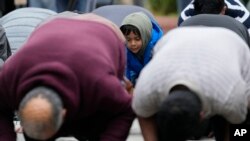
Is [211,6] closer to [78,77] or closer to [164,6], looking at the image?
[78,77]

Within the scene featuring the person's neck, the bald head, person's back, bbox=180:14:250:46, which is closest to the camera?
the bald head

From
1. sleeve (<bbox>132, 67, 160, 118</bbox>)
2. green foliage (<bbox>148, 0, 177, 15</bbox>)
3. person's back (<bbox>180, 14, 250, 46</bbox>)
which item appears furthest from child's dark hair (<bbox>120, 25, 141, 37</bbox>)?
green foliage (<bbox>148, 0, 177, 15</bbox>)

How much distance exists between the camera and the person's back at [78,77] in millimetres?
4578

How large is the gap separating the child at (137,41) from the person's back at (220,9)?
0.29m

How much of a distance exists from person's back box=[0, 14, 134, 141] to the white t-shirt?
0.14m

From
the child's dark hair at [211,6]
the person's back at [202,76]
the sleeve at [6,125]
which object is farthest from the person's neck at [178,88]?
the child's dark hair at [211,6]

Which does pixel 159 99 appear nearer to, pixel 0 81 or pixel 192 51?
pixel 192 51

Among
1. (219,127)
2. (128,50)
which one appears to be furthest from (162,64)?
(128,50)

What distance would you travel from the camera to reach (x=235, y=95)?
4672 mm

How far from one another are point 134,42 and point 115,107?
1.70 meters

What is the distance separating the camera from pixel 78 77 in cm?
463

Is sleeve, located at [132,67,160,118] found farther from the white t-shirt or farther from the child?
the child

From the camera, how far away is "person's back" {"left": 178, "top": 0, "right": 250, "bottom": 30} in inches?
246

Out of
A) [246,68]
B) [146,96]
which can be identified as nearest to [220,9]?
[246,68]
